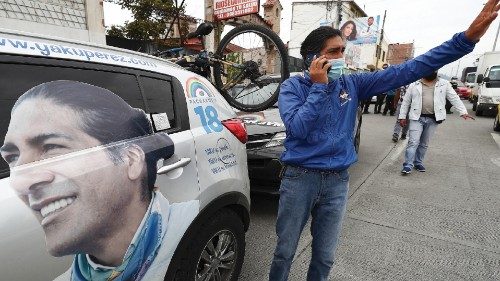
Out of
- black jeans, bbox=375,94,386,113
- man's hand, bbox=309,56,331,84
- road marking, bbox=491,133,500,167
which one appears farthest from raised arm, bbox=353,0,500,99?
black jeans, bbox=375,94,386,113

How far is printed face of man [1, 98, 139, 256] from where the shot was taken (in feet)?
3.97

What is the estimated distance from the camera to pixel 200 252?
1924mm

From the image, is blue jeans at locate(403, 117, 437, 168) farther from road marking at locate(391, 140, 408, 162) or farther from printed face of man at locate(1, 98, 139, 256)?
printed face of man at locate(1, 98, 139, 256)

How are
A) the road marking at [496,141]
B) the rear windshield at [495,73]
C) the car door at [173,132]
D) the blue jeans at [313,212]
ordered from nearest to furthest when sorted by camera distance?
1. the car door at [173,132]
2. the blue jeans at [313,212]
3. the road marking at [496,141]
4. the rear windshield at [495,73]

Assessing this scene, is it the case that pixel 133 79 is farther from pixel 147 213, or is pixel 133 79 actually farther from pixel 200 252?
pixel 200 252

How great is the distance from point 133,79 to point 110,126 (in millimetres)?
363

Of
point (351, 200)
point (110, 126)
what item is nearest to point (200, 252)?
point (110, 126)

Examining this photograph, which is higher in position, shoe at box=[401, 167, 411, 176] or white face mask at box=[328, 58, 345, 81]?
white face mask at box=[328, 58, 345, 81]

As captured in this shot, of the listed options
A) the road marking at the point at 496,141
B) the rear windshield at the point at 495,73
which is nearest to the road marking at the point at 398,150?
the road marking at the point at 496,141

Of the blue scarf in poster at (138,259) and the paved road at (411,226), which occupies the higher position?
the blue scarf in poster at (138,259)

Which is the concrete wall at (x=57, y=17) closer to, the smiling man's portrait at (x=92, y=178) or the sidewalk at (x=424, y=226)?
the smiling man's portrait at (x=92, y=178)

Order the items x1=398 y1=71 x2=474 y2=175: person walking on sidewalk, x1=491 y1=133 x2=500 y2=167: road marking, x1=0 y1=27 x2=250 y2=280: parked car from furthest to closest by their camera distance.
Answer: x1=491 y1=133 x2=500 y2=167: road marking < x1=398 y1=71 x2=474 y2=175: person walking on sidewalk < x1=0 y1=27 x2=250 y2=280: parked car

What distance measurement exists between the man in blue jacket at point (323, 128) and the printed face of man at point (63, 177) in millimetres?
920

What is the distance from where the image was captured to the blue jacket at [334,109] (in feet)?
5.58
